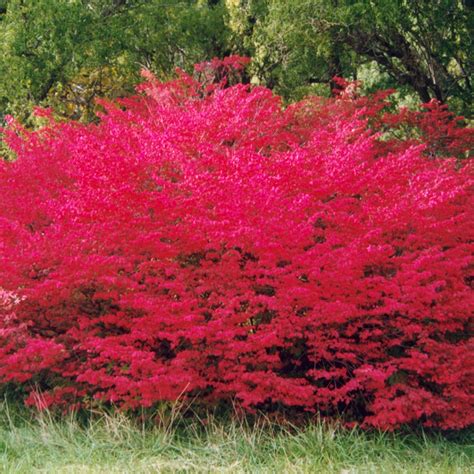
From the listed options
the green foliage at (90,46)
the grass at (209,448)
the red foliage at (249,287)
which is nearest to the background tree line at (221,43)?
the green foliage at (90,46)

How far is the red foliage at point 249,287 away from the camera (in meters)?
5.34

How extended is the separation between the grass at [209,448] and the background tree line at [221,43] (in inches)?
263

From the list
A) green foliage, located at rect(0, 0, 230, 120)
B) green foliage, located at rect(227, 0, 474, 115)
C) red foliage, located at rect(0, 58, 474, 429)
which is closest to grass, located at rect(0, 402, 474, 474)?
red foliage, located at rect(0, 58, 474, 429)

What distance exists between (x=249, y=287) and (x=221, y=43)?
→ 28.2 ft

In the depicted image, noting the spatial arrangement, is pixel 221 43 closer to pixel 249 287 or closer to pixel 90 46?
pixel 90 46

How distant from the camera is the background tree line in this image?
10.8 m

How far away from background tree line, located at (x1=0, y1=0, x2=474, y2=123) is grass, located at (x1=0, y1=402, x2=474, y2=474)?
668 centimetres

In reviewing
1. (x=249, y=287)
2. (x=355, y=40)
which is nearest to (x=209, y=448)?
(x=249, y=287)

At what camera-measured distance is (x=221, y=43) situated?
43.4ft

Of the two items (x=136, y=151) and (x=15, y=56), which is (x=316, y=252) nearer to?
(x=136, y=151)

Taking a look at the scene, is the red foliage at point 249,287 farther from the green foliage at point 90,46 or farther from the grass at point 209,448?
the green foliage at point 90,46

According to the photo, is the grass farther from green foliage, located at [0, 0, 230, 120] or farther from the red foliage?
green foliage, located at [0, 0, 230, 120]

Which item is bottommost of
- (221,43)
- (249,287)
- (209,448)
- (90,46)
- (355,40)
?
(209,448)

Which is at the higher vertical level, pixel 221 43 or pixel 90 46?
pixel 90 46
